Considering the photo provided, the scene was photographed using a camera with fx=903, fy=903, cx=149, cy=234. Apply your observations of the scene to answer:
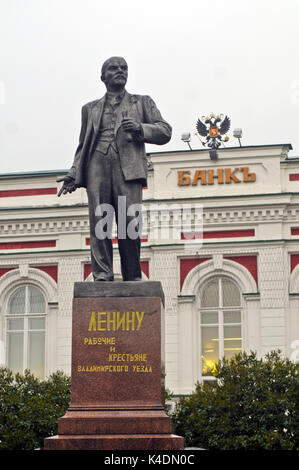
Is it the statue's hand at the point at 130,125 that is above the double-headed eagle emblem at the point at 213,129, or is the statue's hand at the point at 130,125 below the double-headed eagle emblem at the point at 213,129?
below

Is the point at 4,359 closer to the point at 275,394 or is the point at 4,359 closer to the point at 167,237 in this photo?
the point at 167,237

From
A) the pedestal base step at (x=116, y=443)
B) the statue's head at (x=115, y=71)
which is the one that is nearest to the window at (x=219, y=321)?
the statue's head at (x=115, y=71)

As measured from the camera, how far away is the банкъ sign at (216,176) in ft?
91.2

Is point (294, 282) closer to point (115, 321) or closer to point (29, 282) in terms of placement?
point (29, 282)

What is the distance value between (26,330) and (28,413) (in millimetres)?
9327

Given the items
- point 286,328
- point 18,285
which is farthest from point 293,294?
point 18,285

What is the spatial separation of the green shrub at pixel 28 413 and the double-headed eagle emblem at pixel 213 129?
11.5 m

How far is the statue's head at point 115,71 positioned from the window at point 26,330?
16886mm

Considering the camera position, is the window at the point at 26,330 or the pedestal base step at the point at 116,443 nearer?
the pedestal base step at the point at 116,443

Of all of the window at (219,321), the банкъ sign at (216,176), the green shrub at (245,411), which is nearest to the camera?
the green shrub at (245,411)

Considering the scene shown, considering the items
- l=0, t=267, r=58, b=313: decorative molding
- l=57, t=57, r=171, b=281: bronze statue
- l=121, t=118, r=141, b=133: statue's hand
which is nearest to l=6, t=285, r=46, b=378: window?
l=0, t=267, r=58, b=313: decorative molding

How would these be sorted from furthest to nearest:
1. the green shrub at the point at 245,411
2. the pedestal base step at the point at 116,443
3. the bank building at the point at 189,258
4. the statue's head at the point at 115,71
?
the bank building at the point at 189,258 < the green shrub at the point at 245,411 < the statue's head at the point at 115,71 < the pedestal base step at the point at 116,443

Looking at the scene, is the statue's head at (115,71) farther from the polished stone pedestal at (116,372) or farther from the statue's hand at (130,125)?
the polished stone pedestal at (116,372)

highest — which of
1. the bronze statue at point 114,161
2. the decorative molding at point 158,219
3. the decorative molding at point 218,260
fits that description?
the decorative molding at point 158,219
